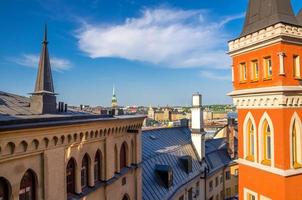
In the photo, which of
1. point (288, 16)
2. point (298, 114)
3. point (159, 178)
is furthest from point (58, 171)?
point (159, 178)

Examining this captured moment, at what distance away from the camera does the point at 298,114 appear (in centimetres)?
1416

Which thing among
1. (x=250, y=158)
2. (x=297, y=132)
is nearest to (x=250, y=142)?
(x=250, y=158)

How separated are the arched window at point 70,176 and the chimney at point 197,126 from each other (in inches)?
1147

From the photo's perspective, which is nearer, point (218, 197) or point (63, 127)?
point (63, 127)

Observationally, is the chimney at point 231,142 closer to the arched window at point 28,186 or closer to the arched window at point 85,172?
the arched window at point 85,172

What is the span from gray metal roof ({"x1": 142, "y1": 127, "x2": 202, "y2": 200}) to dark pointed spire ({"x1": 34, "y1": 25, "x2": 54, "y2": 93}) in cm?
1276

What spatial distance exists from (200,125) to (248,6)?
24282 mm

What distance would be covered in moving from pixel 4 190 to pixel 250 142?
41.6 feet

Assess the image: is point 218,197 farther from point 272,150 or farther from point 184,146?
point 272,150

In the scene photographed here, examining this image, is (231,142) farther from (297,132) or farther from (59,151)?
(59,151)

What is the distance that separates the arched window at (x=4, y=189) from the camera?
8531 mm

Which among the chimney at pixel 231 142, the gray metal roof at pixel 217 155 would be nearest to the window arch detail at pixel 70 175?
the gray metal roof at pixel 217 155

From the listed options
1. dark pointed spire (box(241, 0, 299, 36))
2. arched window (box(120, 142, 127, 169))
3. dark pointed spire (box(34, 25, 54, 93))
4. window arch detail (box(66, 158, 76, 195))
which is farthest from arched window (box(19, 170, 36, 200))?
dark pointed spire (box(241, 0, 299, 36))

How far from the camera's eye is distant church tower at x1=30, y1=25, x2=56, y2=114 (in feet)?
41.7
